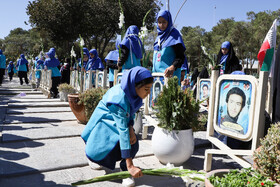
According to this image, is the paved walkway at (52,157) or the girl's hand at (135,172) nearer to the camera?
the girl's hand at (135,172)

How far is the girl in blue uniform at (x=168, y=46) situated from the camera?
14.1 feet

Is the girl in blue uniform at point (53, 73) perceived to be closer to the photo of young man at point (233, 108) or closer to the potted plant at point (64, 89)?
the potted plant at point (64, 89)

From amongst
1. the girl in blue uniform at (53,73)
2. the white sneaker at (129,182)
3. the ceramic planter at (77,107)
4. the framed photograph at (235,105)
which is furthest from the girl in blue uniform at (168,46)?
the girl in blue uniform at (53,73)

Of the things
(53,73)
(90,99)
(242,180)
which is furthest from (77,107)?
(53,73)

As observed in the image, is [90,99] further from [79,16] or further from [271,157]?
[79,16]

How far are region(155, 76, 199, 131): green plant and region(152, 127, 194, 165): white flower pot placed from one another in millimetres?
87

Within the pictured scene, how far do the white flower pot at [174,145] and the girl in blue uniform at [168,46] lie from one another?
131 centimetres

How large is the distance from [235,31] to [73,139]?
135 feet

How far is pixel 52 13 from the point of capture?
76.2 feet

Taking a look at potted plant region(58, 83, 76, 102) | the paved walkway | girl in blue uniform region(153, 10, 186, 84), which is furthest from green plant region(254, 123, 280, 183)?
potted plant region(58, 83, 76, 102)

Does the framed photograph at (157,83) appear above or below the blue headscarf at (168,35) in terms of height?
below

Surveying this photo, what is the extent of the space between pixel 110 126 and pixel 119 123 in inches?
7.9

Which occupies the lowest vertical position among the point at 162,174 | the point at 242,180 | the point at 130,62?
the point at 162,174

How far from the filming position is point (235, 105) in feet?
9.71
